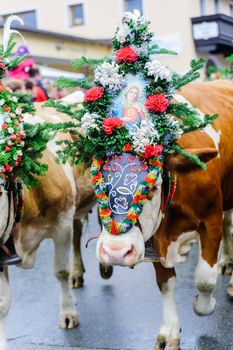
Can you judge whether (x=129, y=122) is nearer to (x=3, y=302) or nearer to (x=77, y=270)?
(x=3, y=302)

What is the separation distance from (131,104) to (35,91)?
5.03 metres

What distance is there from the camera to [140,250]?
3629 mm

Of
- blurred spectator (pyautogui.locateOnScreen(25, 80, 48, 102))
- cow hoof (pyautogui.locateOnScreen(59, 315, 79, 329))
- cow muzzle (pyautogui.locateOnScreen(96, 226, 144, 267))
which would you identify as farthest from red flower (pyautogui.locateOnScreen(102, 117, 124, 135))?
blurred spectator (pyautogui.locateOnScreen(25, 80, 48, 102))

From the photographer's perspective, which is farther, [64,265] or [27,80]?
[27,80]

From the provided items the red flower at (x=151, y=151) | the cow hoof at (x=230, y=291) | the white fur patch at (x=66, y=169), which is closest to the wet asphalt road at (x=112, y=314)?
the cow hoof at (x=230, y=291)

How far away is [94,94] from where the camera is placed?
3.82 meters

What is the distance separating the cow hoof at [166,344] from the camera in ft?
14.5

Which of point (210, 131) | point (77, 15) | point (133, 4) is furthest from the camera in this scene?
point (77, 15)

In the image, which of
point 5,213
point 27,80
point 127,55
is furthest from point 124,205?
point 27,80

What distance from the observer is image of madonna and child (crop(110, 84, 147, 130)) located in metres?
3.77

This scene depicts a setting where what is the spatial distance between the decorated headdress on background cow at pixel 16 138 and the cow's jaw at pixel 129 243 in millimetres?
638

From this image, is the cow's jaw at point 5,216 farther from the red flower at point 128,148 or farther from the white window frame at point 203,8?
the white window frame at point 203,8

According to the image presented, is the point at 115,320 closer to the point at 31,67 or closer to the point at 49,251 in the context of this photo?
the point at 49,251

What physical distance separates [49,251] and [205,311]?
3.96 metres
